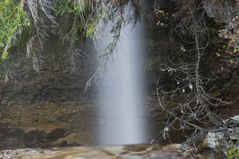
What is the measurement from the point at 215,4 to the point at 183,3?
502 millimetres

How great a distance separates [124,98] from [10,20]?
8.56 ft

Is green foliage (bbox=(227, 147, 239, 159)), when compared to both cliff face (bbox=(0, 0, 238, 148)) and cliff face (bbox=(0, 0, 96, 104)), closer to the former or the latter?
cliff face (bbox=(0, 0, 238, 148))

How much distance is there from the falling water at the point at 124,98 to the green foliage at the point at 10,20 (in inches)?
78.2

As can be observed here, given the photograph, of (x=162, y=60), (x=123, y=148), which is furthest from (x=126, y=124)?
(x=162, y=60)

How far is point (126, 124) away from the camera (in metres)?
7.20

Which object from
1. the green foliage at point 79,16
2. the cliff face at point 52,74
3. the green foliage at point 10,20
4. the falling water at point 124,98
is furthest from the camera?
the falling water at point 124,98

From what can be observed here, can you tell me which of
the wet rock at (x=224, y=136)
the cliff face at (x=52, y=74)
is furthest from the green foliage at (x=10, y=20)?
the wet rock at (x=224, y=136)

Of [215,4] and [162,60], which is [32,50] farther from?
[215,4]

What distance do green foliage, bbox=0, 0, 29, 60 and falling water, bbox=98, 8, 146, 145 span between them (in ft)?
6.51

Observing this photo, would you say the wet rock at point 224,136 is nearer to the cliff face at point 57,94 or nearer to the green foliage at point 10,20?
the cliff face at point 57,94

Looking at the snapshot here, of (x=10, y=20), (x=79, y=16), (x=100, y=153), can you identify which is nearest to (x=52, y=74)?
(x=79, y=16)

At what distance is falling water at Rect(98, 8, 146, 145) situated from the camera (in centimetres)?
708

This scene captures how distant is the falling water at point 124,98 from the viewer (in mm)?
7082

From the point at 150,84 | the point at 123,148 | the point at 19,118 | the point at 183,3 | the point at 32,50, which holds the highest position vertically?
the point at 183,3
